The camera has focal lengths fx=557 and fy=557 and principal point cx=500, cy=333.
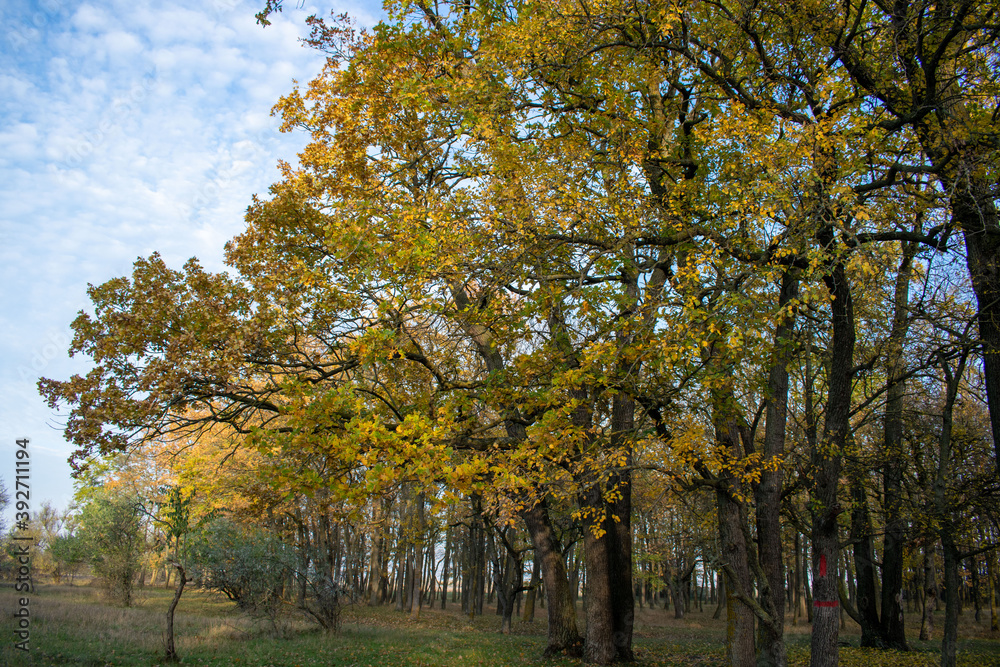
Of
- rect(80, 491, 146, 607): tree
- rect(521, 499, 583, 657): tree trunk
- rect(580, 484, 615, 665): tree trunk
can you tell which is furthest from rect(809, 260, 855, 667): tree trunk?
rect(80, 491, 146, 607): tree

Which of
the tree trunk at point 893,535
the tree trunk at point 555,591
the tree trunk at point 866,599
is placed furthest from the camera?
the tree trunk at point 866,599

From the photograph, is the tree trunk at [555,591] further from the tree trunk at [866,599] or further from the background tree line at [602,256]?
the tree trunk at [866,599]

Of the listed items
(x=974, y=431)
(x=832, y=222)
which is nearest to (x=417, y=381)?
(x=832, y=222)

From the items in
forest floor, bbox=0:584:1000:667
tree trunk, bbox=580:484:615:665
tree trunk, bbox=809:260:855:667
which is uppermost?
tree trunk, bbox=809:260:855:667

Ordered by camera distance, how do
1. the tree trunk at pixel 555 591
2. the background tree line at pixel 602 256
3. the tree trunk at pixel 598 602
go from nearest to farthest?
the background tree line at pixel 602 256
the tree trunk at pixel 598 602
the tree trunk at pixel 555 591

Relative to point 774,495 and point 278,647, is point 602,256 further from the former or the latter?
point 278,647

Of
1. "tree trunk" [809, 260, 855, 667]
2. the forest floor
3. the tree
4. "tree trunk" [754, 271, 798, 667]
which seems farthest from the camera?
the tree

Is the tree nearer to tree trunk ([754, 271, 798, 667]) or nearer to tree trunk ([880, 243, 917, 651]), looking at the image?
tree trunk ([754, 271, 798, 667])

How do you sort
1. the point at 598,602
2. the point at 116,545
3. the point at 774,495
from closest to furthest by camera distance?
the point at 774,495 → the point at 598,602 → the point at 116,545

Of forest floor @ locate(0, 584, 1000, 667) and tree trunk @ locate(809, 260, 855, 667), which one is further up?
tree trunk @ locate(809, 260, 855, 667)

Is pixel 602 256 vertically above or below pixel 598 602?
above

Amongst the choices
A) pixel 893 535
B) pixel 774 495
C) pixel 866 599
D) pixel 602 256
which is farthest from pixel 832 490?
pixel 866 599

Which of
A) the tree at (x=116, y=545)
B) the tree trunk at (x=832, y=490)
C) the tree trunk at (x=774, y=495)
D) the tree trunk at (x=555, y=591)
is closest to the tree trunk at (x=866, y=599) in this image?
the tree trunk at (x=774, y=495)

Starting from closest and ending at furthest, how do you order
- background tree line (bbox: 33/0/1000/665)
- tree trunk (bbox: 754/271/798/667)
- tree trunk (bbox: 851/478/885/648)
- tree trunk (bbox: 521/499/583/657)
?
1. background tree line (bbox: 33/0/1000/665)
2. tree trunk (bbox: 754/271/798/667)
3. tree trunk (bbox: 521/499/583/657)
4. tree trunk (bbox: 851/478/885/648)
